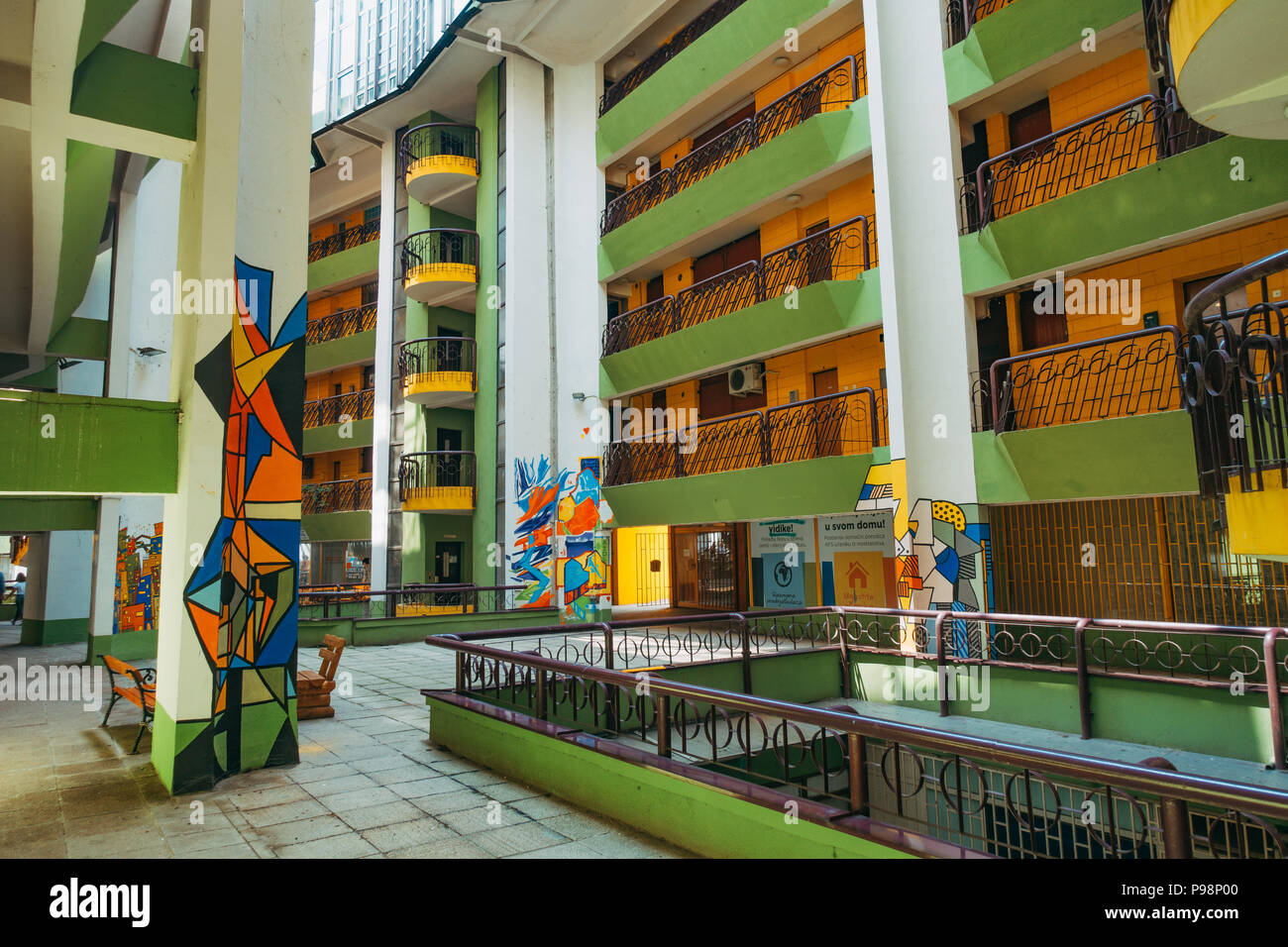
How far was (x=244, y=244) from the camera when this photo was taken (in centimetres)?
720

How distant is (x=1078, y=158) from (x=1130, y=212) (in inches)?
70.8

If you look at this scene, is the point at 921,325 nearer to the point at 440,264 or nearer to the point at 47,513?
the point at 440,264

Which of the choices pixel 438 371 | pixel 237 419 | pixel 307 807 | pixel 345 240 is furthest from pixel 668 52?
pixel 307 807

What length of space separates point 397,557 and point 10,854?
57.1 ft

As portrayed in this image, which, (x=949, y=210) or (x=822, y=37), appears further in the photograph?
(x=822, y=37)

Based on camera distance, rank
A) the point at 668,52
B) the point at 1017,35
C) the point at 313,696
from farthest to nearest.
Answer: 1. the point at 668,52
2. the point at 1017,35
3. the point at 313,696

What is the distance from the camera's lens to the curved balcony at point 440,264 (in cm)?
2108

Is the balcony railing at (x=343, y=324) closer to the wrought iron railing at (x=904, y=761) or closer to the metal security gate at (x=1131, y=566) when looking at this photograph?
the wrought iron railing at (x=904, y=761)

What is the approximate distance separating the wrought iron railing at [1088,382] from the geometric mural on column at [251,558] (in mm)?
9293

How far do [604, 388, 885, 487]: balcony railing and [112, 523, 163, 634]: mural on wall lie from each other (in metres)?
9.67

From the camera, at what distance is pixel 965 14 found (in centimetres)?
1230

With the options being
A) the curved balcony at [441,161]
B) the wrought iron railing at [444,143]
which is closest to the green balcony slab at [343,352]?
the curved balcony at [441,161]

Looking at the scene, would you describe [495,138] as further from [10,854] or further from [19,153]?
[10,854]
